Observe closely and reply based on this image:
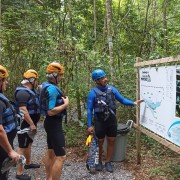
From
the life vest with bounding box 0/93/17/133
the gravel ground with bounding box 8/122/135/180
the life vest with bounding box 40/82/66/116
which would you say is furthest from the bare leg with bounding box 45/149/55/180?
the life vest with bounding box 0/93/17/133

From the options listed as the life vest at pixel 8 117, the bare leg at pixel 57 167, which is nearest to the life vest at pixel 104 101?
the bare leg at pixel 57 167

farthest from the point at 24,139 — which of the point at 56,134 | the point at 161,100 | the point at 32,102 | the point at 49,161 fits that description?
the point at 161,100

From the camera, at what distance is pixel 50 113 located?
12.7ft

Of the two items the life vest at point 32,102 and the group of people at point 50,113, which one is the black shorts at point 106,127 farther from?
the life vest at point 32,102

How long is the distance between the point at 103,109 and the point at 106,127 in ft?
1.29

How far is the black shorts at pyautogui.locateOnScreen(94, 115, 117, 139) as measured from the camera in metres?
5.10

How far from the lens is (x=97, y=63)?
690cm

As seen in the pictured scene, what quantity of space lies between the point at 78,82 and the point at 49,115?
313 cm

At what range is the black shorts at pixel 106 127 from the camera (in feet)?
16.7

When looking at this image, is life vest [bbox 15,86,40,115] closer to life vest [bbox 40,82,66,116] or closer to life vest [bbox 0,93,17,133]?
life vest [bbox 40,82,66,116]

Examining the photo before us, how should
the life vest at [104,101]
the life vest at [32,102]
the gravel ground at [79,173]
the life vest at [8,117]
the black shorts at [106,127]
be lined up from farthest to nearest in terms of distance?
the black shorts at [106,127]
the life vest at [104,101]
the gravel ground at [79,173]
the life vest at [32,102]
the life vest at [8,117]

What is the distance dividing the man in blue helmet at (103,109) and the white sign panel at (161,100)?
344mm

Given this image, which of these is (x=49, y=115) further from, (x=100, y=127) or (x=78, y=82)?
(x=78, y=82)

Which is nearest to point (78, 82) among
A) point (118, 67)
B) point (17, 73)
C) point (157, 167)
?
point (118, 67)
